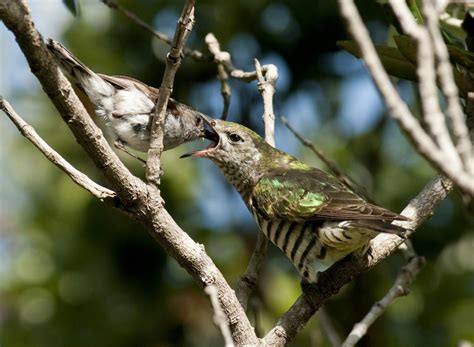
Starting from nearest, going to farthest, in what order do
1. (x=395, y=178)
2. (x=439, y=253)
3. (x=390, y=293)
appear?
(x=390, y=293) → (x=439, y=253) → (x=395, y=178)

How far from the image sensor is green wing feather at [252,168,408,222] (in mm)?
4108

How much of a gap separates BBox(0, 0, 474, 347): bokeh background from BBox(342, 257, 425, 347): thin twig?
1340mm

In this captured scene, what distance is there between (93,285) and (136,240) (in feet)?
1.43

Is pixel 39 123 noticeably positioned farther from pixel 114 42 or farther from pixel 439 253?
pixel 439 253

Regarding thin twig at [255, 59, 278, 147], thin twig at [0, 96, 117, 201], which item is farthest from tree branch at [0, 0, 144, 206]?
thin twig at [255, 59, 278, 147]

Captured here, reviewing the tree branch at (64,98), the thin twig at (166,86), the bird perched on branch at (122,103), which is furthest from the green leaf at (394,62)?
the tree branch at (64,98)

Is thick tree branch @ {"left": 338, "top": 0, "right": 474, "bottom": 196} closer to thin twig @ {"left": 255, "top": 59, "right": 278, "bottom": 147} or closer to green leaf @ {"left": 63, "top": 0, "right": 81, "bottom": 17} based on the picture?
thin twig @ {"left": 255, "top": 59, "right": 278, "bottom": 147}

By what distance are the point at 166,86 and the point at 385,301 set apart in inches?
55.5

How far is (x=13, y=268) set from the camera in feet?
19.9

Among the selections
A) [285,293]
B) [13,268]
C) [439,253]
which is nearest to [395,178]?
[439,253]

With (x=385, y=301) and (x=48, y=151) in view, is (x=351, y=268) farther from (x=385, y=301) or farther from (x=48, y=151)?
(x=48, y=151)

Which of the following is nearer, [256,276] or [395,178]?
[256,276]

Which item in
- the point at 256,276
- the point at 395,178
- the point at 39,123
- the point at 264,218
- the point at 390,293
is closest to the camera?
the point at 390,293

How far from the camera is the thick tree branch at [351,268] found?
3.53 m
